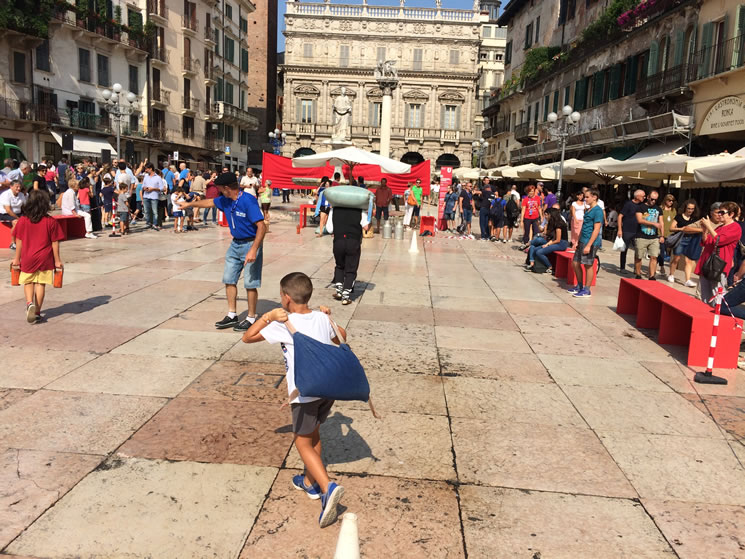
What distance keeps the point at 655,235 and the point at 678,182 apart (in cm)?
702

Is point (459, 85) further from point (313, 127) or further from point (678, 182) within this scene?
point (678, 182)

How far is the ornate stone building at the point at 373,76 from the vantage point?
193ft

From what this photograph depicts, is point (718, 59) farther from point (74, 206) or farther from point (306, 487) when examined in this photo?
point (306, 487)

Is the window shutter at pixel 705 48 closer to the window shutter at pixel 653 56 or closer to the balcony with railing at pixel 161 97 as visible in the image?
the window shutter at pixel 653 56

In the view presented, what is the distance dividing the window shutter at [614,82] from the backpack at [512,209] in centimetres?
1143

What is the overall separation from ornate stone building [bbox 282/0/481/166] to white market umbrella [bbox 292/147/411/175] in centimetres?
4024

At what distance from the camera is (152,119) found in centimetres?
4156

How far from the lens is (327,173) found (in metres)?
21.0

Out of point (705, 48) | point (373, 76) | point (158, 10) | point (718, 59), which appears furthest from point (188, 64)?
point (718, 59)

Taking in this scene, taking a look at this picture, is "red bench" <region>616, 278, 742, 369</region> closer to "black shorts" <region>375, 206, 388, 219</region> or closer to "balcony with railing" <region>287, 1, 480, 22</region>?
"black shorts" <region>375, 206, 388, 219</region>

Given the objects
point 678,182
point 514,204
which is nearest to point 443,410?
point 514,204

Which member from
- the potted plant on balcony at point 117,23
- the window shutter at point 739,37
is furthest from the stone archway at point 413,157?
the window shutter at point 739,37

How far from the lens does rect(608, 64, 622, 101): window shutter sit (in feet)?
84.9

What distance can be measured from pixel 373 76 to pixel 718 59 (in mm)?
43234
